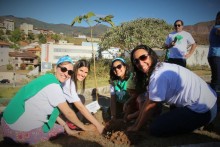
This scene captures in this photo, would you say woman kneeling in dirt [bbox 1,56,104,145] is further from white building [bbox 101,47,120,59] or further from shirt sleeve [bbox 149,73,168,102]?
white building [bbox 101,47,120,59]

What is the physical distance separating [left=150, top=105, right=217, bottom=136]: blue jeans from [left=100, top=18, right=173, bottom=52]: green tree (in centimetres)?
2520

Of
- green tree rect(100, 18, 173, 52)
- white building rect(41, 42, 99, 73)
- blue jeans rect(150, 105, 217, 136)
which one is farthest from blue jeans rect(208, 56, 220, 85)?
white building rect(41, 42, 99, 73)

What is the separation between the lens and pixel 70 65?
3.18 metres

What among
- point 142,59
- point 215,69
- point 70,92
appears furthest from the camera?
point 215,69

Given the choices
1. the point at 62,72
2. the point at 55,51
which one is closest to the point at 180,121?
the point at 62,72

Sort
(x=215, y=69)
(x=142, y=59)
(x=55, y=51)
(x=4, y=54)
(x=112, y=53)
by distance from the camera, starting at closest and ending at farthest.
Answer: (x=142, y=59), (x=215, y=69), (x=112, y=53), (x=4, y=54), (x=55, y=51)

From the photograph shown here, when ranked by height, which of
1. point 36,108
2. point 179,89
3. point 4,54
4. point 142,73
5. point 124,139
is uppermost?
point 4,54

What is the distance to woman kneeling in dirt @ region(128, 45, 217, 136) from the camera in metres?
2.80

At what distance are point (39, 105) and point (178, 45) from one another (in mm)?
4064

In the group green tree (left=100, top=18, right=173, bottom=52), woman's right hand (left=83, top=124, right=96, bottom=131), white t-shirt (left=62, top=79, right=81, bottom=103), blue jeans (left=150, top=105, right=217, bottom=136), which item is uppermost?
green tree (left=100, top=18, right=173, bottom=52)

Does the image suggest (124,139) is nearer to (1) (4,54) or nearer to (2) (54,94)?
(2) (54,94)

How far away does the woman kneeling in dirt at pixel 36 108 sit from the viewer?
278 cm

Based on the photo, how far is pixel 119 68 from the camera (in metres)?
4.05

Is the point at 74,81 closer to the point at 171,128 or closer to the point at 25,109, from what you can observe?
the point at 25,109
